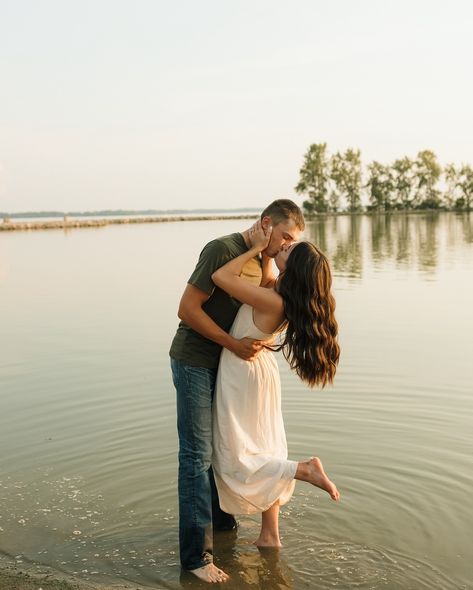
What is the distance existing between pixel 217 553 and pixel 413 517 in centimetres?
136

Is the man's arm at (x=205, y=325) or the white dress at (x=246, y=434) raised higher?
the man's arm at (x=205, y=325)

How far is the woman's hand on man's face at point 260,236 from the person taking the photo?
4.44 m

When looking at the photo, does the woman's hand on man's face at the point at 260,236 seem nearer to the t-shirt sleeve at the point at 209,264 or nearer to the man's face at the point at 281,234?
the man's face at the point at 281,234

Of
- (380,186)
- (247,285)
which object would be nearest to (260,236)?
(247,285)

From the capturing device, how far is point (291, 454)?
21.6 feet

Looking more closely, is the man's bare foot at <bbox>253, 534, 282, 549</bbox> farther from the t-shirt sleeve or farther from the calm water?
the t-shirt sleeve

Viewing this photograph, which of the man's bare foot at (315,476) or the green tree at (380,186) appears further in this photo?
the green tree at (380,186)

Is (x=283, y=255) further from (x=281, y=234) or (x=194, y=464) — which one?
(x=194, y=464)

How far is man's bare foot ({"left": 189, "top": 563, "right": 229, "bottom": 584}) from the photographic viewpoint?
4348 millimetres

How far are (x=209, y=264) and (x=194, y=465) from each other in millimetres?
1144

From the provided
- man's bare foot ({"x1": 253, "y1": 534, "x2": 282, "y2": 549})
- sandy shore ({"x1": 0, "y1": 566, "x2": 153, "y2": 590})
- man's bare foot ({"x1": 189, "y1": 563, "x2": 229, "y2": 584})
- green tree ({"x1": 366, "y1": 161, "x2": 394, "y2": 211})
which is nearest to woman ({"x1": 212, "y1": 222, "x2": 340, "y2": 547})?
man's bare foot ({"x1": 253, "y1": 534, "x2": 282, "y2": 549})

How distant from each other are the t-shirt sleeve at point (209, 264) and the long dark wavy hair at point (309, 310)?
344 mm

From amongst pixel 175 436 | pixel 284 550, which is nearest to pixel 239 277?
pixel 284 550

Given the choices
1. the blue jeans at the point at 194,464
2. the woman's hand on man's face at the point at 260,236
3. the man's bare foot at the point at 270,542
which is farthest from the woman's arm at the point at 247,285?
the man's bare foot at the point at 270,542
